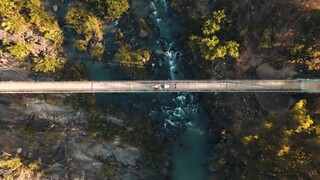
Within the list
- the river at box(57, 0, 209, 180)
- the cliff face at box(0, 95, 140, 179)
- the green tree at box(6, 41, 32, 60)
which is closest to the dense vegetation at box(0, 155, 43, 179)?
the cliff face at box(0, 95, 140, 179)

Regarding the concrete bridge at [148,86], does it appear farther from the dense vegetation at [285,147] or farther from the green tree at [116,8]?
the green tree at [116,8]

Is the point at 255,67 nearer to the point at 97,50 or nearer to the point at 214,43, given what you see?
the point at 214,43

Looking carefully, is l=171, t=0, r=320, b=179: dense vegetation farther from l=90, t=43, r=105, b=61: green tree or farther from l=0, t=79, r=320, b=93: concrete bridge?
l=90, t=43, r=105, b=61: green tree

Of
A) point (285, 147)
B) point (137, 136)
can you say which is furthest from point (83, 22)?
point (285, 147)

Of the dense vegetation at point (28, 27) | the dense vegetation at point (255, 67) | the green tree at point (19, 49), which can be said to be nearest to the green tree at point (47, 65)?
the dense vegetation at point (28, 27)

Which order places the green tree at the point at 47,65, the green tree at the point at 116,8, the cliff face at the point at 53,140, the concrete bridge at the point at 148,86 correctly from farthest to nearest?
the green tree at the point at 116,8 < the green tree at the point at 47,65 < the cliff face at the point at 53,140 < the concrete bridge at the point at 148,86

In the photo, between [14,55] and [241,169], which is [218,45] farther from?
[14,55]

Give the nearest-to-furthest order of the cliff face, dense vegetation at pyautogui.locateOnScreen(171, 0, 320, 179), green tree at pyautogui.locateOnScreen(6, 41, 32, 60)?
dense vegetation at pyautogui.locateOnScreen(171, 0, 320, 179)
the cliff face
green tree at pyautogui.locateOnScreen(6, 41, 32, 60)
